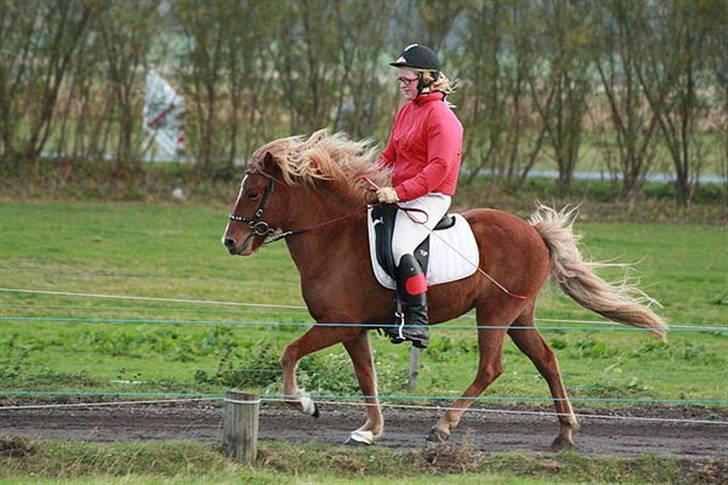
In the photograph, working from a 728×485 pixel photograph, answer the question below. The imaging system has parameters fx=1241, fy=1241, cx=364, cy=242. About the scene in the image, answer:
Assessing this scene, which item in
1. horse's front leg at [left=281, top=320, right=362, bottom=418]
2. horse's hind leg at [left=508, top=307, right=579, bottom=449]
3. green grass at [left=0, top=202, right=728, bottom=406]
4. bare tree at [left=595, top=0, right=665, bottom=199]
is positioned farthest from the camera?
bare tree at [left=595, top=0, right=665, bottom=199]

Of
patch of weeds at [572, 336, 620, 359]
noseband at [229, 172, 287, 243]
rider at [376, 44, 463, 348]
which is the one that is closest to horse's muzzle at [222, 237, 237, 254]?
noseband at [229, 172, 287, 243]

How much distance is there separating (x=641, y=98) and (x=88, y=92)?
1339cm

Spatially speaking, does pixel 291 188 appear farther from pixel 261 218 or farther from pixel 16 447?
pixel 16 447

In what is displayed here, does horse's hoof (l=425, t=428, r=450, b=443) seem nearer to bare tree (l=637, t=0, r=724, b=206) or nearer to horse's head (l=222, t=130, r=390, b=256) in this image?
horse's head (l=222, t=130, r=390, b=256)

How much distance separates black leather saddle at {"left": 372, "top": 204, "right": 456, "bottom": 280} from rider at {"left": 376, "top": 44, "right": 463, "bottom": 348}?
0.12ft

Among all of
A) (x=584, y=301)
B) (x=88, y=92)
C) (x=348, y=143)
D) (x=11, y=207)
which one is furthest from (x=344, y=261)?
(x=88, y=92)

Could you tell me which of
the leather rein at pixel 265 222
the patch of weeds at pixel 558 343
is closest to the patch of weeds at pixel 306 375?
the leather rein at pixel 265 222

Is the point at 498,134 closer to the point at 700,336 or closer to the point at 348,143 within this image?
the point at 700,336

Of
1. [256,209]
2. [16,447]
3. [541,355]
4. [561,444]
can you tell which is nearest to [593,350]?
[541,355]

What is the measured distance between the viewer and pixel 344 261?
9.02 m

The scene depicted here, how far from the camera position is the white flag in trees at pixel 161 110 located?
2975cm

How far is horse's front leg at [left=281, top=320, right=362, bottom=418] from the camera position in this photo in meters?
8.69

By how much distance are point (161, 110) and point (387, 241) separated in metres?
21.8

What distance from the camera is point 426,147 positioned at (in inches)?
356
